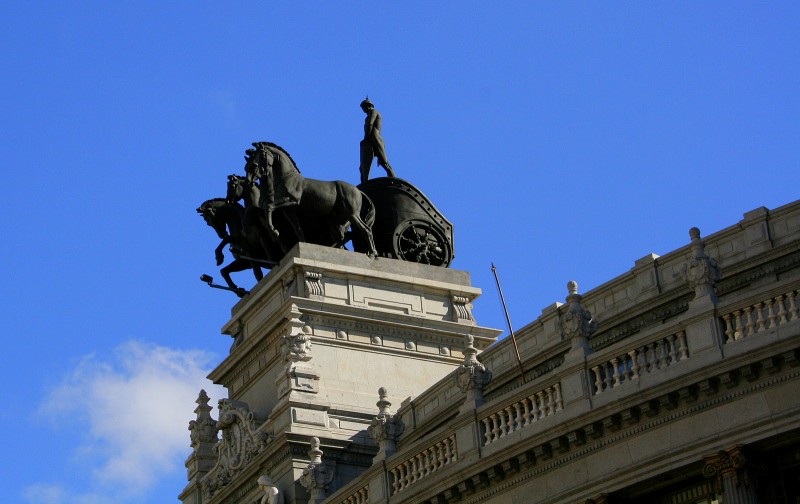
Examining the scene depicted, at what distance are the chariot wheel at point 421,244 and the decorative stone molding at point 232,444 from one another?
729 cm

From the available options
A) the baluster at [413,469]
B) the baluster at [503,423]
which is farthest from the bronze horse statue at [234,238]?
the baluster at [503,423]

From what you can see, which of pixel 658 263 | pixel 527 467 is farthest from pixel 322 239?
pixel 527 467

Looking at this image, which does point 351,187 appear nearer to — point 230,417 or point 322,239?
point 322,239

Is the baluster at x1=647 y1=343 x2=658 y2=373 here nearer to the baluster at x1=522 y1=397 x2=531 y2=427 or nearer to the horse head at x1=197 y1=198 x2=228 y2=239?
the baluster at x1=522 y1=397 x2=531 y2=427

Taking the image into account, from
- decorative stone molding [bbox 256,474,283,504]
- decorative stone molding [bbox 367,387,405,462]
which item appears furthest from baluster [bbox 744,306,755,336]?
decorative stone molding [bbox 256,474,283,504]

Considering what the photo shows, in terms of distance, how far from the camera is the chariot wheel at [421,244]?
53531mm

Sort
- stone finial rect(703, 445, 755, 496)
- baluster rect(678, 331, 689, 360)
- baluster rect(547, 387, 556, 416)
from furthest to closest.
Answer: baluster rect(547, 387, 556, 416), baluster rect(678, 331, 689, 360), stone finial rect(703, 445, 755, 496)

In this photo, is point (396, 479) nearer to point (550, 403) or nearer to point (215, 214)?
point (550, 403)

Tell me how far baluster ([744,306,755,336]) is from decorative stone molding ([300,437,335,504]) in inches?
597

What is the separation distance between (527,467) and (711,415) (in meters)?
4.84

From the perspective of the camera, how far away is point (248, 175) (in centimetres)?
5203

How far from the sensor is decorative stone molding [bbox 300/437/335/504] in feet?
144

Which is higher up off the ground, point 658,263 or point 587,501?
point 658,263

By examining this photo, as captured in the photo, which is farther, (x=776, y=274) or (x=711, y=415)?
(x=776, y=274)
